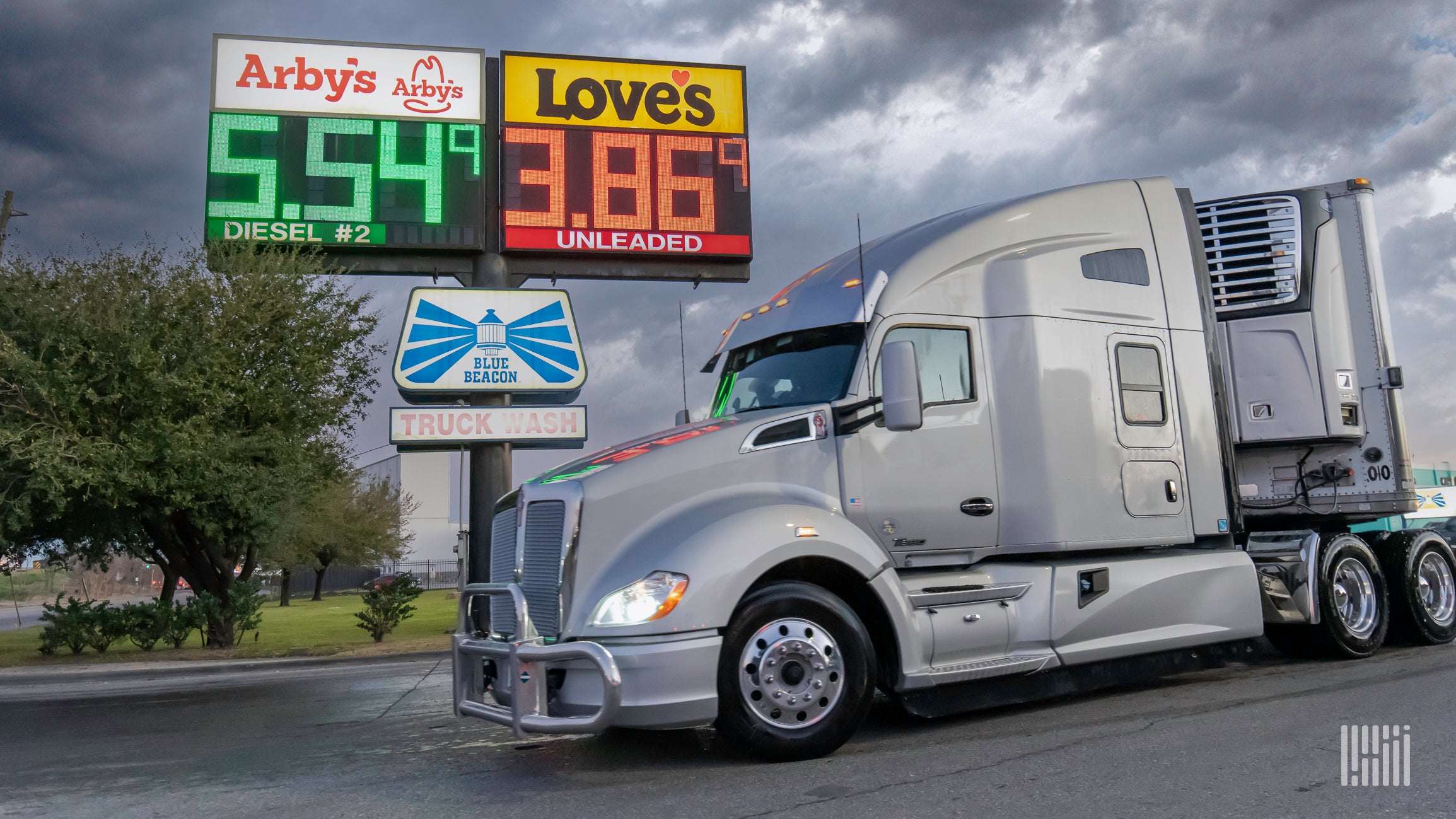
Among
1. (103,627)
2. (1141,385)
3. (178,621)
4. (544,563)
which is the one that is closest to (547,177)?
(178,621)

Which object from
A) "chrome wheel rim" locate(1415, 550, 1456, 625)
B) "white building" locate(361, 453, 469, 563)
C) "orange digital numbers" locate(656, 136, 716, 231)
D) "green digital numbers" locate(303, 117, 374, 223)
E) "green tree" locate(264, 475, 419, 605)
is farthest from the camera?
"white building" locate(361, 453, 469, 563)

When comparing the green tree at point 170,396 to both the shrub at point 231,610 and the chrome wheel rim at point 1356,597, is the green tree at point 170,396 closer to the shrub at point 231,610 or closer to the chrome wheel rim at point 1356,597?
the shrub at point 231,610

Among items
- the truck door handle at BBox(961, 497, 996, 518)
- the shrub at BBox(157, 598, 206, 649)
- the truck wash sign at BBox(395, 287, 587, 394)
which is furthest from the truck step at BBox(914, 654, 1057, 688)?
the shrub at BBox(157, 598, 206, 649)

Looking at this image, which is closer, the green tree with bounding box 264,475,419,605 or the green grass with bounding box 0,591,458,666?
the green grass with bounding box 0,591,458,666

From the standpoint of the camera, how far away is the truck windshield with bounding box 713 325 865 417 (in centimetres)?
639

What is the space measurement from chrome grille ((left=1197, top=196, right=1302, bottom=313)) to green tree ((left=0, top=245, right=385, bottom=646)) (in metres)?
13.6

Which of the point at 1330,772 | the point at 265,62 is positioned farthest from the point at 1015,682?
the point at 265,62

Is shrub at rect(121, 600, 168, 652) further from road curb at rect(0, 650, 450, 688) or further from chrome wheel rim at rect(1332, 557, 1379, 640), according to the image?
chrome wheel rim at rect(1332, 557, 1379, 640)

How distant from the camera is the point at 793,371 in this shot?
21.9 ft

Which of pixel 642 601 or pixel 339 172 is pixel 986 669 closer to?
pixel 642 601

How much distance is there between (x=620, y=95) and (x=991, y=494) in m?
12.8

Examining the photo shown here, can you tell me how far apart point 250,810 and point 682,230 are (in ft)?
43.4

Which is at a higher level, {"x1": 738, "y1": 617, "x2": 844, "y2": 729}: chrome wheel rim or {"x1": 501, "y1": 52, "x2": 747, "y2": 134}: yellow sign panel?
{"x1": 501, "y1": 52, "x2": 747, "y2": 134}: yellow sign panel

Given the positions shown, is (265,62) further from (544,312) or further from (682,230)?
(682,230)
